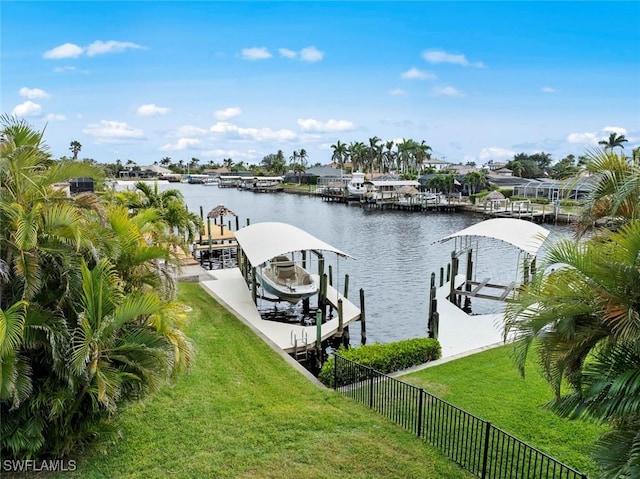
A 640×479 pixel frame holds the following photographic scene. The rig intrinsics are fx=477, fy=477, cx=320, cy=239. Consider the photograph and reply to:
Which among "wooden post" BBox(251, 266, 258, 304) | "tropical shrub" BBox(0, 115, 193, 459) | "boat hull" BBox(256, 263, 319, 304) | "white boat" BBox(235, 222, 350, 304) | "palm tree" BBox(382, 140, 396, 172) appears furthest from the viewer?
"palm tree" BBox(382, 140, 396, 172)

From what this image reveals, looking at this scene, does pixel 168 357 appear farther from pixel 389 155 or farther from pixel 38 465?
pixel 389 155

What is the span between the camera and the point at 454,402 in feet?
33.2

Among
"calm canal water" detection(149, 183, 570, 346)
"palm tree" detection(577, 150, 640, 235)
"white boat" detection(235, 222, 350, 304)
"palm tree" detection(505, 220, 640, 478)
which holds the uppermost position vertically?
"palm tree" detection(577, 150, 640, 235)

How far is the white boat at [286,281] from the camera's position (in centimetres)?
1889

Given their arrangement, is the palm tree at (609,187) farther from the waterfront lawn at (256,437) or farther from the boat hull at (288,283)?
the boat hull at (288,283)

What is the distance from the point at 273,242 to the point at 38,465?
12.4m

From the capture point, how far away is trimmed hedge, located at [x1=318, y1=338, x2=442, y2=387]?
457 inches

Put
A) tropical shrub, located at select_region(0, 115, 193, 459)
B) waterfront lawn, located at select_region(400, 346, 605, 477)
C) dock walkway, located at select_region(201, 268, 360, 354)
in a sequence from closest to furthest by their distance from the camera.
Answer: tropical shrub, located at select_region(0, 115, 193, 459)
waterfront lawn, located at select_region(400, 346, 605, 477)
dock walkway, located at select_region(201, 268, 360, 354)

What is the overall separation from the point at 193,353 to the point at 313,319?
11.9 m

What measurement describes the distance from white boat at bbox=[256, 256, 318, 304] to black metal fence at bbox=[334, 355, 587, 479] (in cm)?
764

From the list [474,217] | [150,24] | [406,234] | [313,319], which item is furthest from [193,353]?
[474,217]

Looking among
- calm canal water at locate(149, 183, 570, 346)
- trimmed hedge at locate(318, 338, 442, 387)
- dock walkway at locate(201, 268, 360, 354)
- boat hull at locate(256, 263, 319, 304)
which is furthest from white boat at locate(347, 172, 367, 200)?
trimmed hedge at locate(318, 338, 442, 387)

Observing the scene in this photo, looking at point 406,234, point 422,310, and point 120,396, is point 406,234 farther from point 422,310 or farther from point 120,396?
point 120,396

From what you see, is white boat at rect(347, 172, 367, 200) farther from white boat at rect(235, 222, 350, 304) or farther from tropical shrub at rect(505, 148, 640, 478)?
tropical shrub at rect(505, 148, 640, 478)
